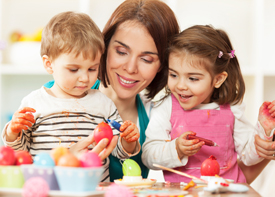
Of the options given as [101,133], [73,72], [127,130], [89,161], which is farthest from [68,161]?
[73,72]

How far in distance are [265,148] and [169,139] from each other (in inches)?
14.9

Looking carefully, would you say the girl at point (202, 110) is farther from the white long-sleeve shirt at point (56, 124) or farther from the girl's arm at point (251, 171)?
the white long-sleeve shirt at point (56, 124)

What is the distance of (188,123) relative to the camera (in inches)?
61.5

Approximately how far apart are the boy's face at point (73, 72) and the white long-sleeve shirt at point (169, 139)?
38 centimetres

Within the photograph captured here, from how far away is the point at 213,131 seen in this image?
1562 millimetres

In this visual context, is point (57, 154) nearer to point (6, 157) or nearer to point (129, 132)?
point (6, 157)

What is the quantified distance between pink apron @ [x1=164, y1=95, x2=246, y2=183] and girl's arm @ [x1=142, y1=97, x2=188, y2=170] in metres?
0.04

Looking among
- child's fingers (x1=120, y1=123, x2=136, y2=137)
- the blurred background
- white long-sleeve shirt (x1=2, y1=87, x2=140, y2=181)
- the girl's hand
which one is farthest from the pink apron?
the blurred background

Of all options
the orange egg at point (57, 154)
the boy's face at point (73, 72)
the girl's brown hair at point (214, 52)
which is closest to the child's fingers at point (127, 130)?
the boy's face at point (73, 72)

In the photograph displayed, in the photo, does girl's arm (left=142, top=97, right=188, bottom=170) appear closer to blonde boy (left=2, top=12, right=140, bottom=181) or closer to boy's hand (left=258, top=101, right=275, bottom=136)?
blonde boy (left=2, top=12, right=140, bottom=181)

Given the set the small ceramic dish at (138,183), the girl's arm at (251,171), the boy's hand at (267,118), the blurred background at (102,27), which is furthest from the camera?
the blurred background at (102,27)

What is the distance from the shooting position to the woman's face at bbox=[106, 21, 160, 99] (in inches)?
61.0

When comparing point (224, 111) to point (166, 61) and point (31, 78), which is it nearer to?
point (166, 61)

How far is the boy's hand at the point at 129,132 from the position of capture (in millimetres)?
1177
